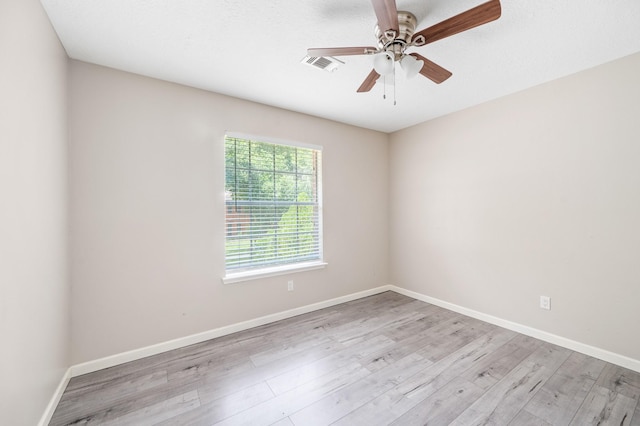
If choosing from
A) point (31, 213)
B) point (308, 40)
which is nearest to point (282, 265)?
point (31, 213)

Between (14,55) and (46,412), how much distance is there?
2.03 meters

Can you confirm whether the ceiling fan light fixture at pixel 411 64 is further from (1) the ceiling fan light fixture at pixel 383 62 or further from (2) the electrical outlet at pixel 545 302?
(2) the electrical outlet at pixel 545 302

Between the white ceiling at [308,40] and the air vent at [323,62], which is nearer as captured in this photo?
the white ceiling at [308,40]

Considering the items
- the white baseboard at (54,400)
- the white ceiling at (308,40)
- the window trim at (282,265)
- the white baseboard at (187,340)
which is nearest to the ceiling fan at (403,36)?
the white ceiling at (308,40)

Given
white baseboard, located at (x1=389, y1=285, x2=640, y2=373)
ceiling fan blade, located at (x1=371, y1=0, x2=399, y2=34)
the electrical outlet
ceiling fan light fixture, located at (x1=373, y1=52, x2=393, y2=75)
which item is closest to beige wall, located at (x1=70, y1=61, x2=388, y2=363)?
ceiling fan light fixture, located at (x1=373, y1=52, x2=393, y2=75)

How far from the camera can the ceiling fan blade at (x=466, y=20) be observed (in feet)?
4.04

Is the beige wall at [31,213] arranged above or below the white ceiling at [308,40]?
below

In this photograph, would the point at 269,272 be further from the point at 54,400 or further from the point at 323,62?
the point at 323,62

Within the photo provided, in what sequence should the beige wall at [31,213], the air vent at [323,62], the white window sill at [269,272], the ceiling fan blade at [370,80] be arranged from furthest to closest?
the white window sill at [269,272] → the air vent at [323,62] → the ceiling fan blade at [370,80] → the beige wall at [31,213]

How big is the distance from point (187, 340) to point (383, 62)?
2873 mm

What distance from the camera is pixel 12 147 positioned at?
1.26 meters

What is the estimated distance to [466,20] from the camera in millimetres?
1332

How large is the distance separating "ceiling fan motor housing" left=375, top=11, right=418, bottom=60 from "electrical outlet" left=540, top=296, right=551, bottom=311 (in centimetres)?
267

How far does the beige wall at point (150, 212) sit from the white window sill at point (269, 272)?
8 centimetres
